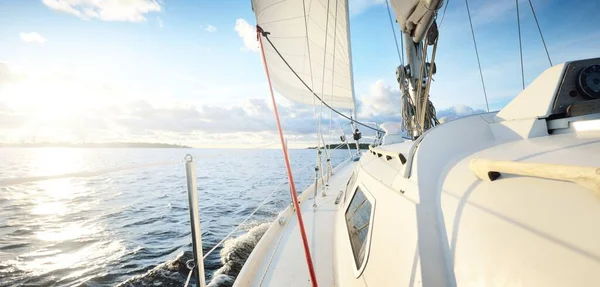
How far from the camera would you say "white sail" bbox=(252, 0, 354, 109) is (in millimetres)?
7697

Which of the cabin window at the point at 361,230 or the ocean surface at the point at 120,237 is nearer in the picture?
the cabin window at the point at 361,230

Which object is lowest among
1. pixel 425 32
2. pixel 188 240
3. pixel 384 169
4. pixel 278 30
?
pixel 188 240

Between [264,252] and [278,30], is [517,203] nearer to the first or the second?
[264,252]

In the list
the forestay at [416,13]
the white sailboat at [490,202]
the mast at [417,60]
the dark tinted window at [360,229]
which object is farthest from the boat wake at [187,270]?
the forestay at [416,13]

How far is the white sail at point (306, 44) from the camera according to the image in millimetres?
7697

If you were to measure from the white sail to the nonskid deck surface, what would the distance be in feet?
12.2

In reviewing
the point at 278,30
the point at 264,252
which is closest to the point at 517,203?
the point at 264,252

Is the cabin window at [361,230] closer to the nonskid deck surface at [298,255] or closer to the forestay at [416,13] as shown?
the nonskid deck surface at [298,255]

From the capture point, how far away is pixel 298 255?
3387mm

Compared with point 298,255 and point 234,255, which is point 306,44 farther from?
point 298,255

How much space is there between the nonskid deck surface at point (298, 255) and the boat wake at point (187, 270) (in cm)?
161

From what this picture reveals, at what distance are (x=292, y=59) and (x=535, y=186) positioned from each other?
351 inches

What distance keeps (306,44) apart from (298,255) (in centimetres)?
742

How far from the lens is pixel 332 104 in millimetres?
11094
